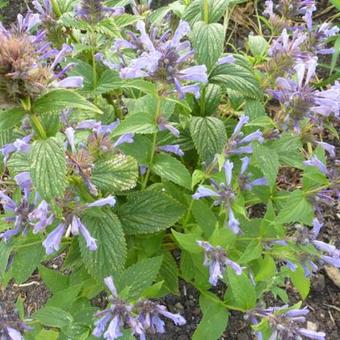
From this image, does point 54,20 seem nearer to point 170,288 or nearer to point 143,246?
point 143,246

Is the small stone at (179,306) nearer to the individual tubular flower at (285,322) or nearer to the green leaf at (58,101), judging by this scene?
the individual tubular flower at (285,322)

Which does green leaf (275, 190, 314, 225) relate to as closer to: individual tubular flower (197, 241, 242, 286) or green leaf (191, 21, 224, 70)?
individual tubular flower (197, 241, 242, 286)

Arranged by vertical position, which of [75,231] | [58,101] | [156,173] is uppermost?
[58,101]

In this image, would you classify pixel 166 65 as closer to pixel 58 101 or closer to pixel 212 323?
pixel 58 101

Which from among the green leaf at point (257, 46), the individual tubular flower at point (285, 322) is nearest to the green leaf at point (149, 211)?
the individual tubular flower at point (285, 322)

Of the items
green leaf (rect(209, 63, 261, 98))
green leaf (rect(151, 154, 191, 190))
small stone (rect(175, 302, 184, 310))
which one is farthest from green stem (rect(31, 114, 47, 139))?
small stone (rect(175, 302, 184, 310))

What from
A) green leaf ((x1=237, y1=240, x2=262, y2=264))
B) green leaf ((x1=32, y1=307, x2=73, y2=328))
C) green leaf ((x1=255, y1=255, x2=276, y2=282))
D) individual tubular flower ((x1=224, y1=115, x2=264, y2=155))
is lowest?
green leaf ((x1=255, y1=255, x2=276, y2=282))

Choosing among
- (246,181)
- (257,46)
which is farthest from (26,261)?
(257,46)
